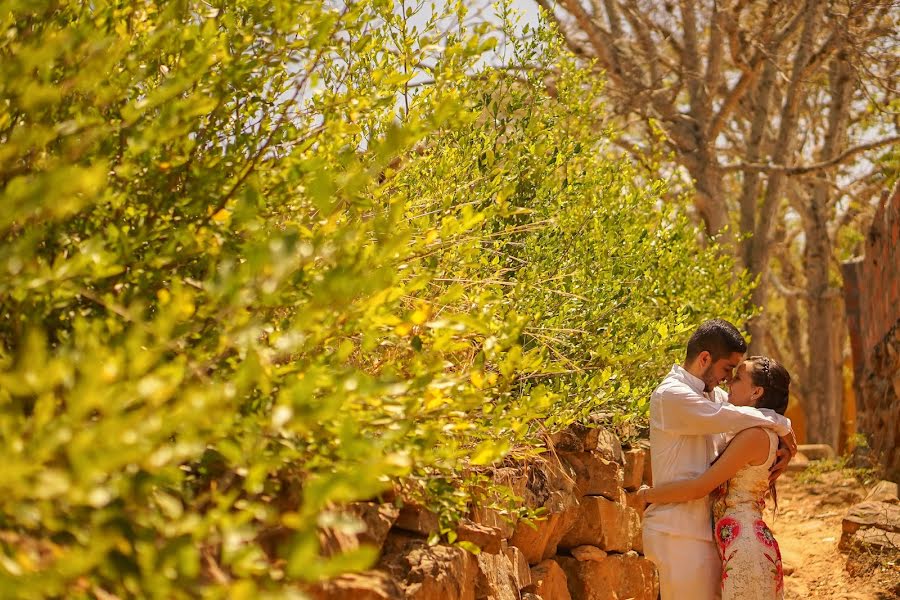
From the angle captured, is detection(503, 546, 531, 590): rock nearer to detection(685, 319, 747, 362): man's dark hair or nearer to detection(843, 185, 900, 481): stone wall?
detection(685, 319, 747, 362): man's dark hair

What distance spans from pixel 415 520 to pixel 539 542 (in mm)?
1567

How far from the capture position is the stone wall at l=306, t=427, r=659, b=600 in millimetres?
2773

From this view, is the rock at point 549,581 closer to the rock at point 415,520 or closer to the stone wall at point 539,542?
the stone wall at point 539,542

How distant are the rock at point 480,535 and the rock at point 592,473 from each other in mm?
1577

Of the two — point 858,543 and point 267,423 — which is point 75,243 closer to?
point 267,423

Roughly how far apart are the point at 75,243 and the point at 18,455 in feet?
3.07

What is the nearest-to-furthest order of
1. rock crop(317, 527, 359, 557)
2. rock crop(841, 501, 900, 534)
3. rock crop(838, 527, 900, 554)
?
rock crop(317, 527, 359, 557)
rock crop(838, 527, 900, 554)
rock crop(841, 501, 900, 534)

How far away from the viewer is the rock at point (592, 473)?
4965mm

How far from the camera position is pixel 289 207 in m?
2.71

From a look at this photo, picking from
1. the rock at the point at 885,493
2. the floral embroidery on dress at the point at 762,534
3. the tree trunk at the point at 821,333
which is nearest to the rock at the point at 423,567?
the floral embroidery on dress at the point at 762,534

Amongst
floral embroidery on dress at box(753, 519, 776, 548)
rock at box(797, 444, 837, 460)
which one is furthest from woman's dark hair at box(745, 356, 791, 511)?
rock at box(797, 444, 837, 460)

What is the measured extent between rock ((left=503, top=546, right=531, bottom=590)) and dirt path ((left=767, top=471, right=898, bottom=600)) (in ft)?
5.60

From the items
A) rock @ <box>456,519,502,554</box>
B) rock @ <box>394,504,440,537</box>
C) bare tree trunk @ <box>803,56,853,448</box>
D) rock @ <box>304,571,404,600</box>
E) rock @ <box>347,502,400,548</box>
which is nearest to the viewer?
rock @ <box>304,571,404,600</box>

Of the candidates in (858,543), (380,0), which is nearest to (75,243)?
(380,0)
